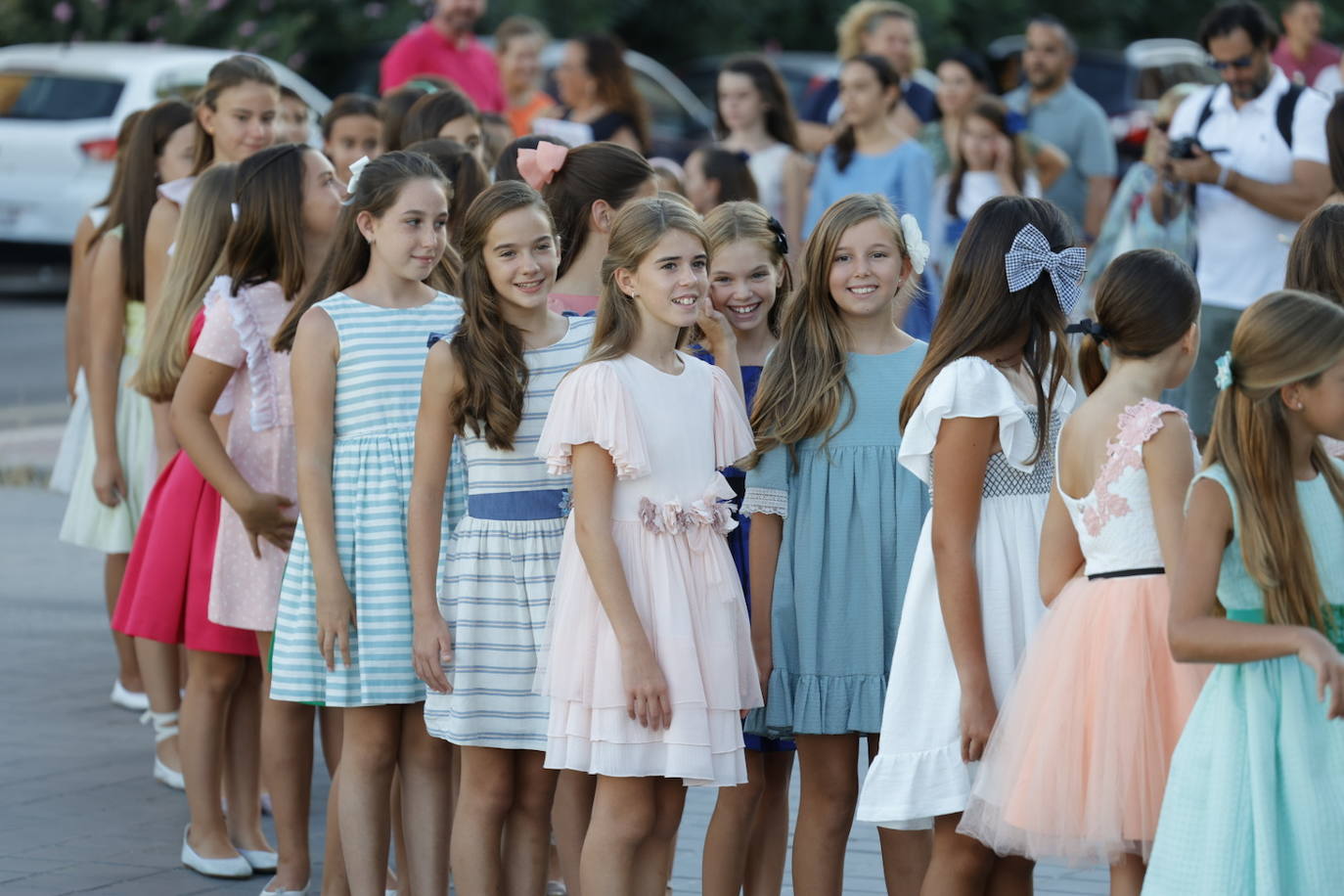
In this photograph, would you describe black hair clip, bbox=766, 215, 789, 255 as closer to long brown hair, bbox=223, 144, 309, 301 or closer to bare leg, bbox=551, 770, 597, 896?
long brown hair, bbox=223, 144, 309, 301

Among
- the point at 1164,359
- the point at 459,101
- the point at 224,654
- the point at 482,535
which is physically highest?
the point at 459,101

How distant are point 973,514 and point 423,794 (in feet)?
5.03

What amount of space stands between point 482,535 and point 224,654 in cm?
127

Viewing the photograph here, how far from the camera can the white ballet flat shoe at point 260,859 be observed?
205 inches

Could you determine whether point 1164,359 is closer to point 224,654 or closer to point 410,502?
point 410,502

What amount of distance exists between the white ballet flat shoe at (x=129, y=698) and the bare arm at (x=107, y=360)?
82 centimetres

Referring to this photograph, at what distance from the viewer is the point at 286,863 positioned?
491cm

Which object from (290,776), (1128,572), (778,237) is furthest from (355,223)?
(1128,572)

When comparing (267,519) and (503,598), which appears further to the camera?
(267,519)

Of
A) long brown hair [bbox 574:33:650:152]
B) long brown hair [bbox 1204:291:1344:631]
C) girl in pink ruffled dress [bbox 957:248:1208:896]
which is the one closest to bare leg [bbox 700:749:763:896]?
girl in pink ruffled dress [bbox 957:248:1208:896]

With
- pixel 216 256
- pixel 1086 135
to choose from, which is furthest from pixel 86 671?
pixel 1086 135

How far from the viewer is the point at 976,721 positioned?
3840 mm

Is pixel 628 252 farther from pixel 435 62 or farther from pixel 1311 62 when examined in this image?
pixel 1311 62

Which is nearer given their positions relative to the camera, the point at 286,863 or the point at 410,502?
the point at 410,502
